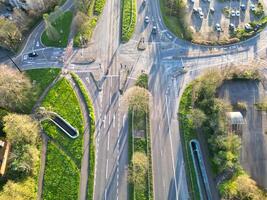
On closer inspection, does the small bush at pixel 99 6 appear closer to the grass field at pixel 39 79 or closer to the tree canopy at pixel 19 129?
the grass field at pixel 39 79

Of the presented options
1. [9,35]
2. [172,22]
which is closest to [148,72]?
[172,22]

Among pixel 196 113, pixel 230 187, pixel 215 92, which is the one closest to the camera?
pixel 230 187

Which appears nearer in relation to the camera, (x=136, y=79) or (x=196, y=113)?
(x=196, y=113)

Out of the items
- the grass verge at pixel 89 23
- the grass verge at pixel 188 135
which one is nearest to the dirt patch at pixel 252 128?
the grass verge at pixel 188 135

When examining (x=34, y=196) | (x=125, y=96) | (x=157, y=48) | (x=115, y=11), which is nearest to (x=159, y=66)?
(x=157, y=48)

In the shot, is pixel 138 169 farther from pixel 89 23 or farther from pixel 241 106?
pixel 89 23

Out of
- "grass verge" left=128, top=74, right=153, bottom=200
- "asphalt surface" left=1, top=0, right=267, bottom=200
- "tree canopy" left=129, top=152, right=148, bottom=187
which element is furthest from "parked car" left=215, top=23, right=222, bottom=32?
"tree canopy" left=129, top=152, right=148, bottom=187

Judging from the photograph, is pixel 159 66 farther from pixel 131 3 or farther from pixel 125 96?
pixel 131 3
